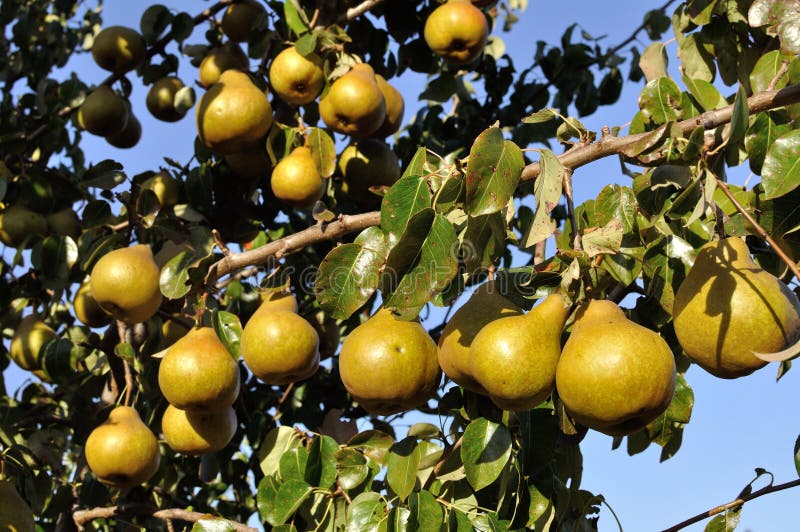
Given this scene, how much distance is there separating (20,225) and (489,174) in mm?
2411

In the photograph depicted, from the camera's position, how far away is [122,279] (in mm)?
2322

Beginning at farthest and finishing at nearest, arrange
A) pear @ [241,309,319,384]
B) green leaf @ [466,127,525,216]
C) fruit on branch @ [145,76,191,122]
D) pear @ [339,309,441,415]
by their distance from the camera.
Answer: fruit on branch @ [145,76,191,122] < pear @ [241,309,319,384] < pear @ [339,309,441,415] < green leaf @ [466,127,525,216]

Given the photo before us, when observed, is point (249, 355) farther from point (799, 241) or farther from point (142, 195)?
point (799, 241)

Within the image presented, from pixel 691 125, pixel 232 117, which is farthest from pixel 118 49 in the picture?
pixel 691 125

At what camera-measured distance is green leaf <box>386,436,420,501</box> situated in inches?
67.8

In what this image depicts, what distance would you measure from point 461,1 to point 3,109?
2.27 metres

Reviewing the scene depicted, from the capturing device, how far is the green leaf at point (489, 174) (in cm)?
136

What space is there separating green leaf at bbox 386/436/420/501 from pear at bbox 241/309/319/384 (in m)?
0.41

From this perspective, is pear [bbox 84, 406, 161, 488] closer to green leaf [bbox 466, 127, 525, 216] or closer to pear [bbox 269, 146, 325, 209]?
pear [bbox 269, 146, 325, 209]

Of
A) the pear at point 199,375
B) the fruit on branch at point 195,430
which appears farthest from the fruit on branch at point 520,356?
the fruit on branch at point 195,430

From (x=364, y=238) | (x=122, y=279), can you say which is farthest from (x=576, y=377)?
(x=122, y=279)

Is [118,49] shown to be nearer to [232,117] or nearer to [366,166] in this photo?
[232,117]

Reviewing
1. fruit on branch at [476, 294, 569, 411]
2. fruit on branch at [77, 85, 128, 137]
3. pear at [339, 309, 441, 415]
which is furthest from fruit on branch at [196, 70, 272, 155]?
fruit on branch at [476, 294, 569, 411]

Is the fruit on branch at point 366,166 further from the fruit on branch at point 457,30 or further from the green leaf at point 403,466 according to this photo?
the green leaf at point 403,466
